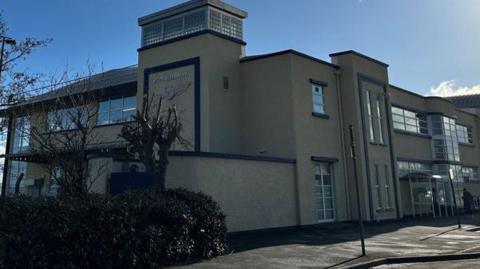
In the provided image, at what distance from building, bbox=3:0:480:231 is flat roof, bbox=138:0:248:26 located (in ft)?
0.20

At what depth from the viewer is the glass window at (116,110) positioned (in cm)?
2769

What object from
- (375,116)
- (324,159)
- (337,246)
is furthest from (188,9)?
(337,246)

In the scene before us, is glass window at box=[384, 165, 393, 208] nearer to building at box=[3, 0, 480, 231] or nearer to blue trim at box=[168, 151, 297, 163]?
building at box=[3, 0, 480, 231]

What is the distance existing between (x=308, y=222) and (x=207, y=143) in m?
5.73

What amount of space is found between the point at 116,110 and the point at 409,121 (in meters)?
19.2

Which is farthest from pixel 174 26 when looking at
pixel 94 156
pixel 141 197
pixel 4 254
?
pixel 4 254

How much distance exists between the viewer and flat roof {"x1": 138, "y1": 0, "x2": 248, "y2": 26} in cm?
2333

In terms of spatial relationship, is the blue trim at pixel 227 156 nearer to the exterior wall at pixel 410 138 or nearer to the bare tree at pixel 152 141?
the bare tree at pixel 152 141

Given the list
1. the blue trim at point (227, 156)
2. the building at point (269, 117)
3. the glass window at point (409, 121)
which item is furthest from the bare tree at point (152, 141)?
the glass window at point (409, 121)

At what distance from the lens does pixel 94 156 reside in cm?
1538

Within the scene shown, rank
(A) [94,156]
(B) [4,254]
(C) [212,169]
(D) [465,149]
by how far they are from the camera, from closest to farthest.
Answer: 1. (B) [4,254]
2. (A) [94,156]
3. (C) [212,169]
4. (D) [465,149]

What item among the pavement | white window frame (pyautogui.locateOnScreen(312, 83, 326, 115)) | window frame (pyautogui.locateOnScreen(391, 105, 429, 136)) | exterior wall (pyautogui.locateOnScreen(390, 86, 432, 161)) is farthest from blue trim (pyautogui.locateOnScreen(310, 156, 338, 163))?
window frame (pyautogui.locateOnScreen(391, 105, 429, 136))

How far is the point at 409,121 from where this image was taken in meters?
31.4

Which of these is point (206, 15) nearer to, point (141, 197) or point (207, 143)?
point (207, 143)
